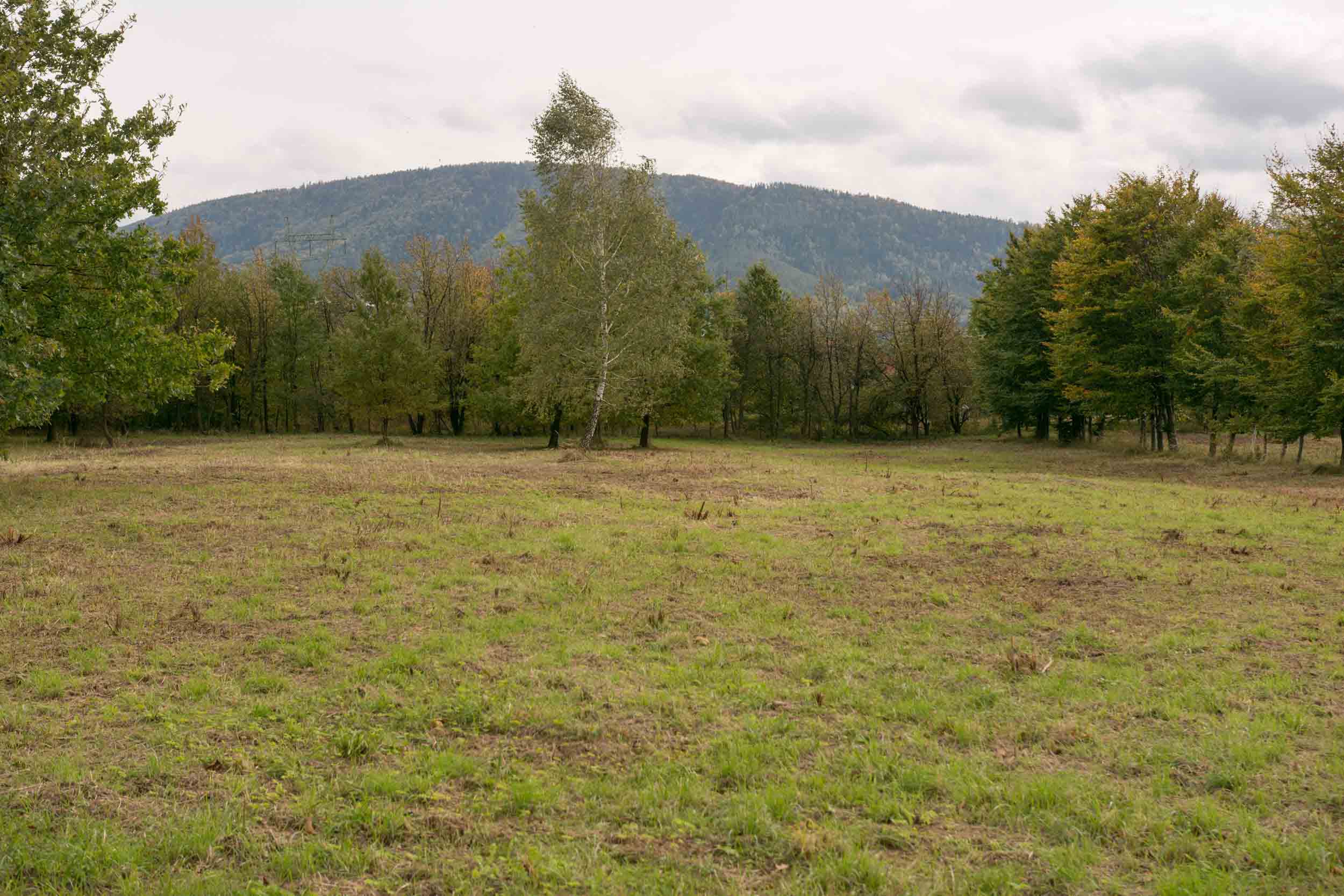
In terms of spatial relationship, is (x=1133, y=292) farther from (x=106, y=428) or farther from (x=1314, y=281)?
(x=106, y=428)

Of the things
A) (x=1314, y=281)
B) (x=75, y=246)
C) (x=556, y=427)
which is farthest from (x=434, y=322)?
(x=1314, y=281)

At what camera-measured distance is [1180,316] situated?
1474 inches

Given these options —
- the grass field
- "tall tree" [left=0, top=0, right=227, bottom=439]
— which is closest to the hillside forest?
"tall tree" [left=0, top=0, right=227, bottom=439]

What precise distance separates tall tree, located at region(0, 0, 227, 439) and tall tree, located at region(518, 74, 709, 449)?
65.3 feet

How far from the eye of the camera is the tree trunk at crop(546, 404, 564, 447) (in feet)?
164

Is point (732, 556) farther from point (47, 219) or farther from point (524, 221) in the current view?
A: point (524, 221)

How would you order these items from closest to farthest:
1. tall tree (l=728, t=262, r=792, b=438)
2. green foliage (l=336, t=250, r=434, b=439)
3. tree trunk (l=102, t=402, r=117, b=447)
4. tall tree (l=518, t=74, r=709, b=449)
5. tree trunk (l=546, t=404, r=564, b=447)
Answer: tall tree (l=518, t=74, r=709, b=449), tree trunk (l=102, t=402, r=117, b=447), tree trunk (l=546, t=404, r=564, b=447), green foliage (l=336, t=250, r=434, b=439), tall tree (l=728, t=262, r=792, b=438)

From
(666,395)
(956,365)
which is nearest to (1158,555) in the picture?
(666,395)

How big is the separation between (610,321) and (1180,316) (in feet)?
87.2

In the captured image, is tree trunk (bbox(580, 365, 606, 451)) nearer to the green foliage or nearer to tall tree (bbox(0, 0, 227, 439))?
the green foliage

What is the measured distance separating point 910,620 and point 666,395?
1617 inches

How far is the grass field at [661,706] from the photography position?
5133mm

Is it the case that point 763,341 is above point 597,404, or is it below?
above

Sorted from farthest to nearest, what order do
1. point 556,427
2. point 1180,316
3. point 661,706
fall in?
point 556,427
point 1180,316
point 661,706
